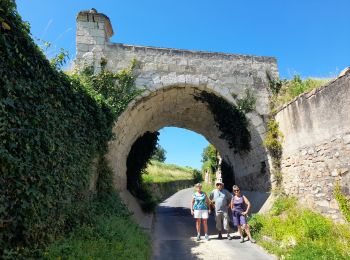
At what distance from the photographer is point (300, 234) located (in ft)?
19.4

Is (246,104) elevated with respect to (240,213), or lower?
elevated

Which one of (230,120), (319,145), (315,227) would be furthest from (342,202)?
(230,120)

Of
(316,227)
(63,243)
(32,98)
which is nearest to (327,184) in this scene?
(316,227)

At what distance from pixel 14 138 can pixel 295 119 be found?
21.3ft

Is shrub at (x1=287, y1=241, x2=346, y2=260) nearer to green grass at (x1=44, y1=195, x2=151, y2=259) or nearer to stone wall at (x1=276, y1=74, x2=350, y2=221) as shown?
stone wall at (x1=276, y1=74, x2=350, y2=221)

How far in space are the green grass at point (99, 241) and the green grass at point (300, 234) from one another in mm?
2562

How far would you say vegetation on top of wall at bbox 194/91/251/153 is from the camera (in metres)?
9.69

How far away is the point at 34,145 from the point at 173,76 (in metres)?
A: 5.72

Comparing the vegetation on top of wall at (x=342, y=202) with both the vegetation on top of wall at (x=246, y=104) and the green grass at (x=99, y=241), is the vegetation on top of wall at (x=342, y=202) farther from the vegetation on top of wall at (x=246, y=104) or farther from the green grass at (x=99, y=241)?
the green grass at (x=99, y=241)

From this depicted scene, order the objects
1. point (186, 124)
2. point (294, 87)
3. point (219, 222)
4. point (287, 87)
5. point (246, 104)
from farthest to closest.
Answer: point (186, 124)
point (287, 87)
point (246, 104)
point (294, 87)
point (219, 222)

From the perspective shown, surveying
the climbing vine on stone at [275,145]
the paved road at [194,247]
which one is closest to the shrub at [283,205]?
the climbing vine on stone at [275,145]

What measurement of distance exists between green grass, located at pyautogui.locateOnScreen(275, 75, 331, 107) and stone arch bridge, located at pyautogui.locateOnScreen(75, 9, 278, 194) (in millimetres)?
438

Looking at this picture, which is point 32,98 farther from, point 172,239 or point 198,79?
point 198,79

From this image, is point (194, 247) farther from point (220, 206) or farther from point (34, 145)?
point (34, 145)
